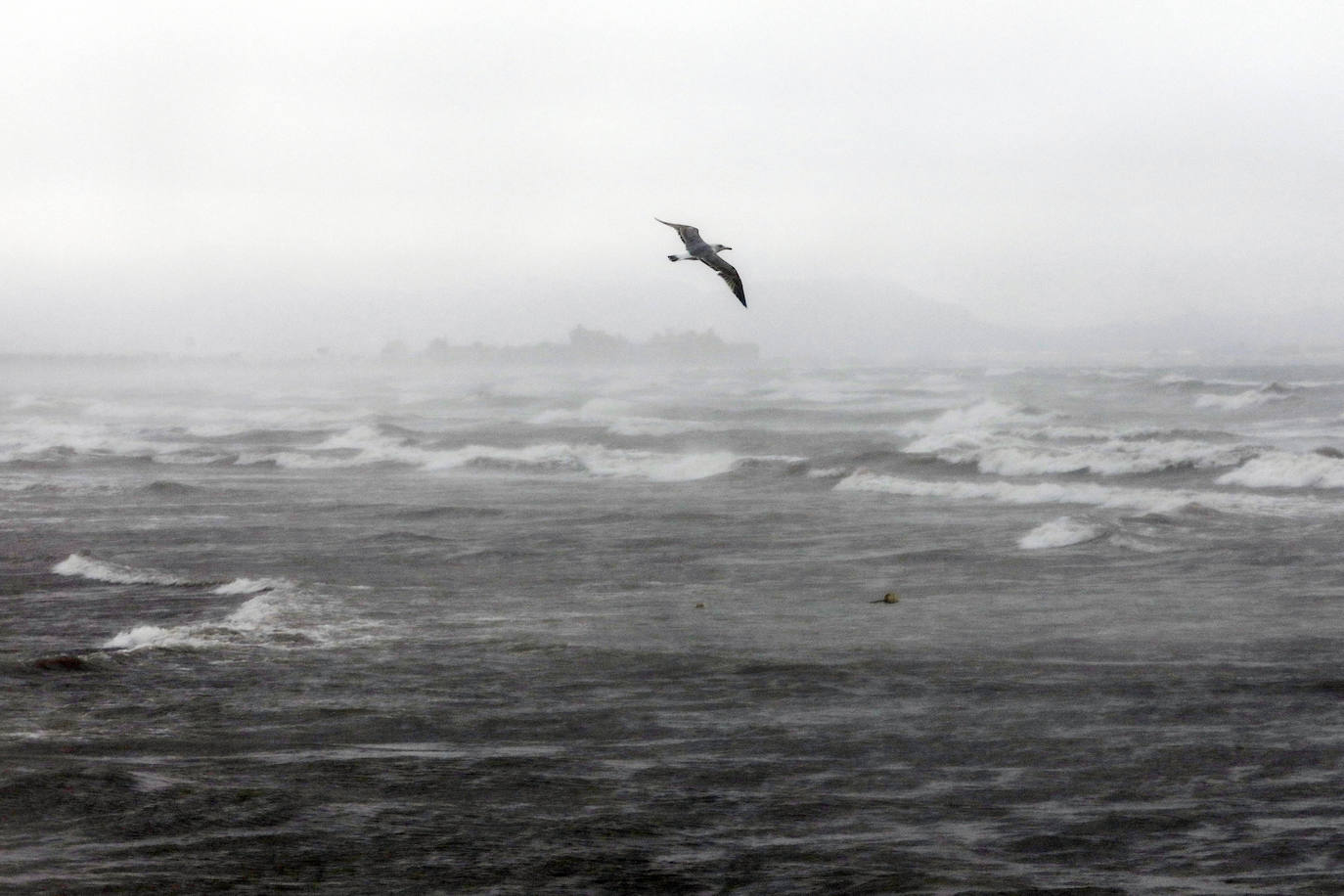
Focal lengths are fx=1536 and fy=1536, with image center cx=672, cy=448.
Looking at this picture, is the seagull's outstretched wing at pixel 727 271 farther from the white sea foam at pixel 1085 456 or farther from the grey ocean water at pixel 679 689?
the white sea foam at pixel 1085 456

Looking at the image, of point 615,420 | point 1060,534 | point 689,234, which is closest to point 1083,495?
point 1060,534

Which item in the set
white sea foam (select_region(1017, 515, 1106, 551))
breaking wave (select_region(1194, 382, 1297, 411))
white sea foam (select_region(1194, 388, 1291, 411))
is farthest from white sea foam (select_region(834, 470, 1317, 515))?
breaking wave (select_region(1194, 382, 1297, 411))

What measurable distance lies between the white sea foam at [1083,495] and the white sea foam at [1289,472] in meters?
2.06

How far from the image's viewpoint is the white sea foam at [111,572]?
1903 cm

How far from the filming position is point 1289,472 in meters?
31.8

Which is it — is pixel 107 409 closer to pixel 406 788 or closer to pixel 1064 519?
pixel 1064 519

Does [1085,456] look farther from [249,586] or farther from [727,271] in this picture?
[727,271]

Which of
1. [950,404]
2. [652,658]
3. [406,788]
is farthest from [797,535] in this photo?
[950,404]

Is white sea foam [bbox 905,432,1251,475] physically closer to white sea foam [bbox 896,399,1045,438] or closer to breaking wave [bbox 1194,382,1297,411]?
white sea foam [bbox 896,399,1045,438]

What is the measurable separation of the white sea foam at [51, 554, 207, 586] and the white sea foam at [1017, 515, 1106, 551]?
11.5 metres

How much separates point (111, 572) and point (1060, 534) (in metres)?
13.1

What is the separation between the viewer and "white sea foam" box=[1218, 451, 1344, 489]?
30.6m

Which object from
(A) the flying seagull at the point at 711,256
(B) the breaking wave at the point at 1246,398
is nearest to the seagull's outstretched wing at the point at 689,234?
(A) the flying seagull at the point at 711,256

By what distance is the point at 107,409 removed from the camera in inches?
3059
